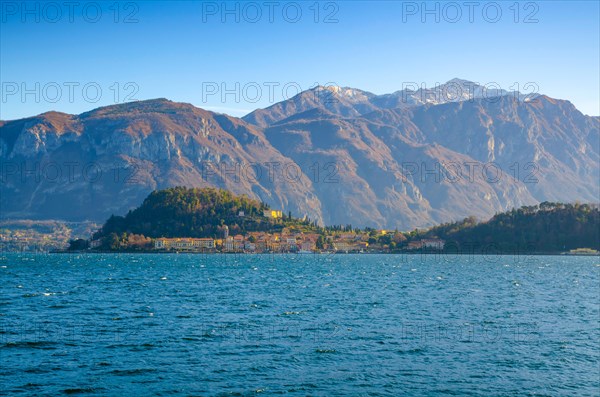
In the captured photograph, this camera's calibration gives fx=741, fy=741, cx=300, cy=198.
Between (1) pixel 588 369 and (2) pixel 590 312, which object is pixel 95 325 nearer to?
(1) pixel 588 369

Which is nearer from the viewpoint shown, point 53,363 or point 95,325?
point 53,363

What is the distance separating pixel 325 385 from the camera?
157 ft

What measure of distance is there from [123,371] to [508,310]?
52.6 meters

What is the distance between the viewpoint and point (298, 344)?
61.2m

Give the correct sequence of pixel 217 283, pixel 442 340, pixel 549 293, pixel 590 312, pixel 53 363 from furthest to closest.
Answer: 1. pixel 217 283
2. pixel 549 293
3. pixel 590 312
4. pixel 442 340
5. pixel 53 363

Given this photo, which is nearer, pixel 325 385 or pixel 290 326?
pixel 325 385

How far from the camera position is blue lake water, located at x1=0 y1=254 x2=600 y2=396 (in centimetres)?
4825

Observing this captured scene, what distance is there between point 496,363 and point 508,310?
34.5m

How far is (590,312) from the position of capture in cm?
8744

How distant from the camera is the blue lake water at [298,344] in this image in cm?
4825

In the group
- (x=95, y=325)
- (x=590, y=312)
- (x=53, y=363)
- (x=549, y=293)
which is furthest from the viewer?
(x=549, y=293)

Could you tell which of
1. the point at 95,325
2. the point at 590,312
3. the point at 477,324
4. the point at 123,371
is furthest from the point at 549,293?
the point at 123,371

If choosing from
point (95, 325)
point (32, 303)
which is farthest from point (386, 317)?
point (32, 303)

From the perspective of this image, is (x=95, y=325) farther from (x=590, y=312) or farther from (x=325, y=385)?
(x=590, y=312)
